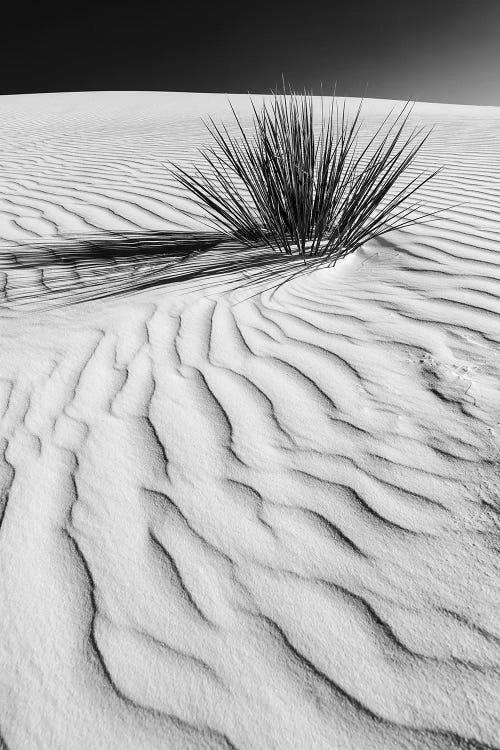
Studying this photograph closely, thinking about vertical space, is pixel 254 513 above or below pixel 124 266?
below

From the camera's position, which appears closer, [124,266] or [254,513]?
[254,513]

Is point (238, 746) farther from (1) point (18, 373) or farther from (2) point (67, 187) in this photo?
(2) point (67, 187)

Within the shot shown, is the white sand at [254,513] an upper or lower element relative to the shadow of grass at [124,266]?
lower

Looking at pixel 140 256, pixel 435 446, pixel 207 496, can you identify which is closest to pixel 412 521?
pixel 435 446

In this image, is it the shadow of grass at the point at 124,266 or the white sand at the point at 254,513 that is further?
the shadow of grass at the point at 124,266
